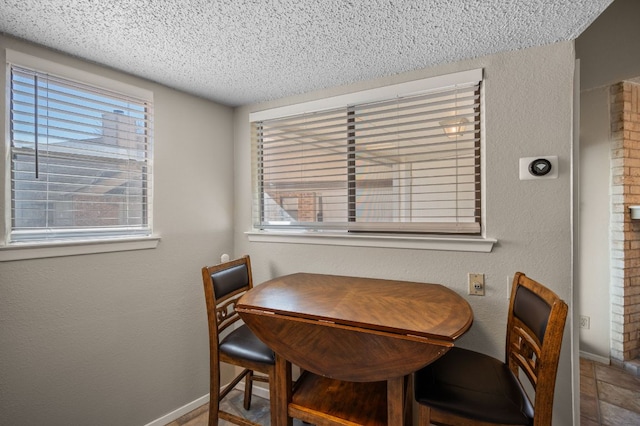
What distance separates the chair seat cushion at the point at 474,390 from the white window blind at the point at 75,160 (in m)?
1.88

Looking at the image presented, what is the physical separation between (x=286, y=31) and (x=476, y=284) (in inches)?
65.1

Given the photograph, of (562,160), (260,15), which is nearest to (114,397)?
(260,15)

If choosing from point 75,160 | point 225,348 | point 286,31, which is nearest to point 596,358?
point 225,348

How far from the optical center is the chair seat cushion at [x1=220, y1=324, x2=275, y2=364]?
1.57 metres

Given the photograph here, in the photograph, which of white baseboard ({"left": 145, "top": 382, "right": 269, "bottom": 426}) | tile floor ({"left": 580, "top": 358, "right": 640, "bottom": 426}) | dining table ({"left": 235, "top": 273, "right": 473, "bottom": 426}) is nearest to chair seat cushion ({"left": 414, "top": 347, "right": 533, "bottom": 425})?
dining table ({"left": 235, "top": 273, "right": 473, "bottom": 426})

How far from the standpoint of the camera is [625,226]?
253 centimetres

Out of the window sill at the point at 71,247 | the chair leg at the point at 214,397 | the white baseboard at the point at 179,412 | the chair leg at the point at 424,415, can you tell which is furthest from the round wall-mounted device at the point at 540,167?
the white baseboard at the point at 179,412

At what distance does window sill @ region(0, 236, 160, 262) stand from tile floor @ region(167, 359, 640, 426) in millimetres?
1236

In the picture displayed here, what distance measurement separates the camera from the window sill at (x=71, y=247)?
1457mm

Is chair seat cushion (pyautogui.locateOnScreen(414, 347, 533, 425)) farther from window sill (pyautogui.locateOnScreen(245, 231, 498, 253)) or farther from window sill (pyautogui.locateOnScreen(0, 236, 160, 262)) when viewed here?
window sill (pyautogui.locateOnScreen(0, 236, 160, 262))

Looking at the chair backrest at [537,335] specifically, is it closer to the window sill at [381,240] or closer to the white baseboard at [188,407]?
the window sill at [381,240]

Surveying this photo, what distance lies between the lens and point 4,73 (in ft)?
4.75

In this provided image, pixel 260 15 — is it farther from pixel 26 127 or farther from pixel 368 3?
pixel 26 127

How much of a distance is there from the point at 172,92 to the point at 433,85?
175cm
